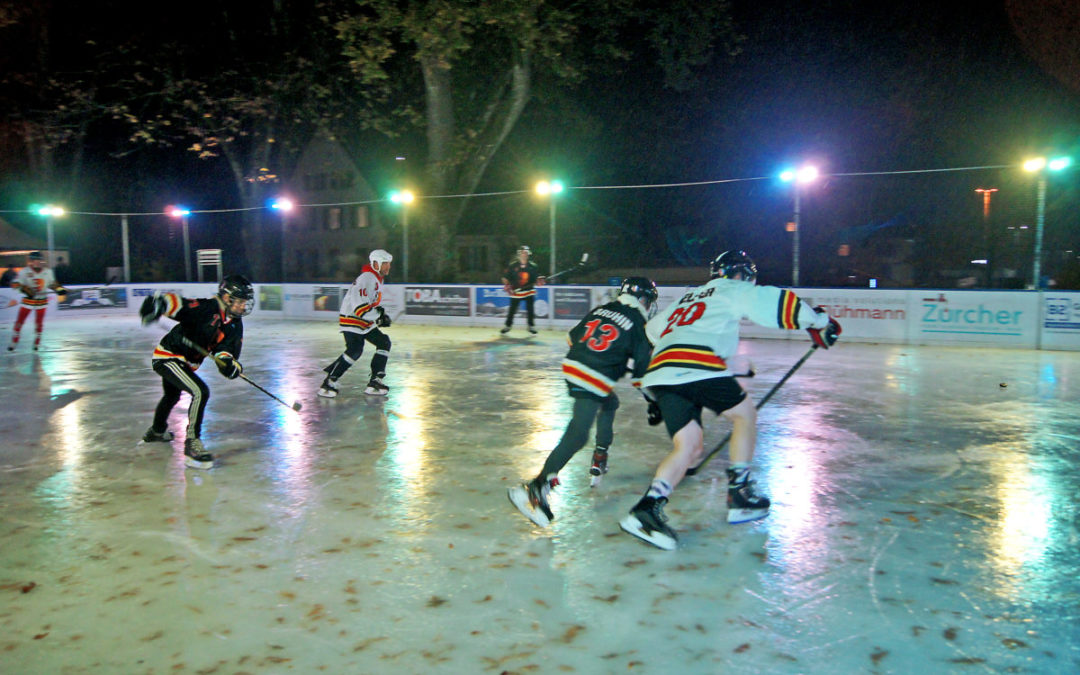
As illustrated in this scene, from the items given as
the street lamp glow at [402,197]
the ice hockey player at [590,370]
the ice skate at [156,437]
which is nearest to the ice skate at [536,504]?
the ice hockey player at [590,370]

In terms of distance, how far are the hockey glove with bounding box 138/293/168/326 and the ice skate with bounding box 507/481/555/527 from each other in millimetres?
2902

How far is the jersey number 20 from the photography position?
15.4 feet

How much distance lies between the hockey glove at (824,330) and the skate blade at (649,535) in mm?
1473

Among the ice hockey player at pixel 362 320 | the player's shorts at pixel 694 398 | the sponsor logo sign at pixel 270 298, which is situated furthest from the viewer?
the sponsor logo sign at pixel 270 298

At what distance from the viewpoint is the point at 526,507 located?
15.4 ft

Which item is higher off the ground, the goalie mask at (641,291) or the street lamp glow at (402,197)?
the street lamp glow at (402,197)

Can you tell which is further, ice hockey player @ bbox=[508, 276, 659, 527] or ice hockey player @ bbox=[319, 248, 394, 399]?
ice hockey player @ bbox=[319, 248, 394, 399]

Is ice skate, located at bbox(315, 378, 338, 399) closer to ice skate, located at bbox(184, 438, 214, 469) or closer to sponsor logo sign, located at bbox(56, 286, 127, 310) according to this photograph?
ice skate, located at bbox(184, 438, 214, 469)

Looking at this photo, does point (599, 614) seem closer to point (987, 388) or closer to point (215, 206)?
point (987, 388)

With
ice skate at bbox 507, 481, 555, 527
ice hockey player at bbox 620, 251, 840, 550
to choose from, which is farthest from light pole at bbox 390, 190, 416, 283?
ice hockey player at bbox 620, 251, 840, 550

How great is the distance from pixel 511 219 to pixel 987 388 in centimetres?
2914

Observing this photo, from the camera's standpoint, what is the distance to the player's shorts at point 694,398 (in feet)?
14.8

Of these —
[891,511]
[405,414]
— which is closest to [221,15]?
[405,414]

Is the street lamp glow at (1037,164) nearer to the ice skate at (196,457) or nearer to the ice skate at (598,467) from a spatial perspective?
the ice skate at (598,467)
